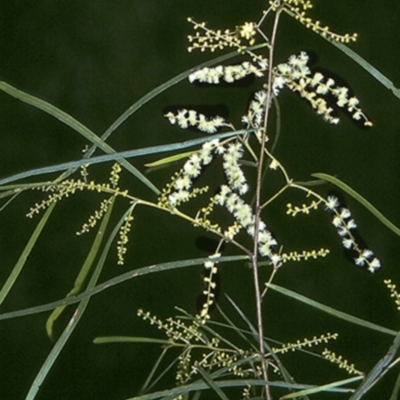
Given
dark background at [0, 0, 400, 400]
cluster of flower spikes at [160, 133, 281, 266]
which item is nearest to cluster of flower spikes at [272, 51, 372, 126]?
cluster of flower spikes at [160, 133, 281, 266]

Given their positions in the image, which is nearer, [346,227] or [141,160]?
[346,227]

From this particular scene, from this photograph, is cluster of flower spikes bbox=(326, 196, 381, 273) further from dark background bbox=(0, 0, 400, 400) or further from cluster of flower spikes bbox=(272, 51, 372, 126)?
dark background bbox=(0, 0, 400, 400)

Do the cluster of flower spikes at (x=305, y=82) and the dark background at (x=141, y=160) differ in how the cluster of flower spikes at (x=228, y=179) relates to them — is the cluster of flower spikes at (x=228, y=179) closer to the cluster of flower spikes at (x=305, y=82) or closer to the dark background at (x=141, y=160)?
the cluster of flower spikes at (x=305, y=82)

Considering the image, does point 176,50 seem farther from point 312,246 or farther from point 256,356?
point 256,356

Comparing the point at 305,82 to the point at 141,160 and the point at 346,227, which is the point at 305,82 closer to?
the point at 346,227

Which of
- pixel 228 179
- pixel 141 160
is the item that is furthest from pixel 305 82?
pixel 141 160

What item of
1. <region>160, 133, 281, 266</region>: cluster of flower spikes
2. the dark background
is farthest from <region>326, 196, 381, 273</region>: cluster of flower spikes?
the dark background

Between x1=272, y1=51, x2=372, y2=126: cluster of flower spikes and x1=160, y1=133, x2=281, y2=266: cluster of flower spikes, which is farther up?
x1=272, y1=51, x2=372, y2=126: cluster of flower spikes

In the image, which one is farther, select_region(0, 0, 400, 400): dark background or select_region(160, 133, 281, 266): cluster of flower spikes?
select_region(0, 0, 400, 400): dark background
